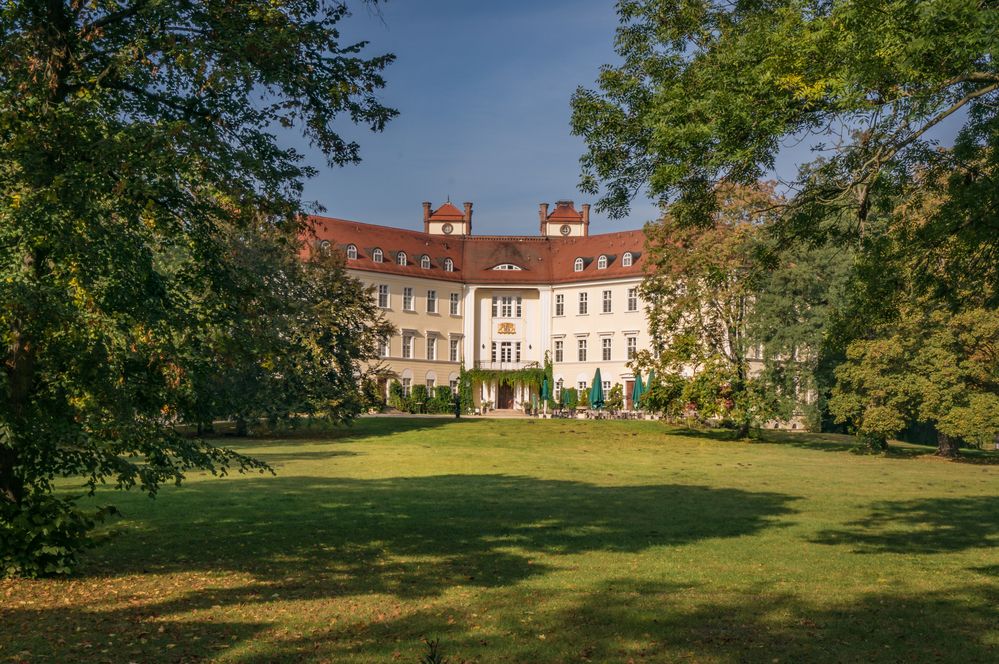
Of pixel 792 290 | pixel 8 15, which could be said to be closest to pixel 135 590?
pixel 8 15

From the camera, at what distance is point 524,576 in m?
12.0

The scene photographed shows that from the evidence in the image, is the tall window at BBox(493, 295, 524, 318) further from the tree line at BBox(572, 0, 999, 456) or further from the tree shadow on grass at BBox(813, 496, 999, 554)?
the tree line at BBox(572, 0, 999, 456)

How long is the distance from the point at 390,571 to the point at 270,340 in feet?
10.1

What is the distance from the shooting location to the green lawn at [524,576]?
871 cm

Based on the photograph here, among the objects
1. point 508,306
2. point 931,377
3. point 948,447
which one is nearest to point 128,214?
point 931,377

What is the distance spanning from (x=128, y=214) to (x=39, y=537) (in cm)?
378

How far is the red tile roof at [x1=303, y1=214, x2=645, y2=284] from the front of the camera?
75938 millimetres

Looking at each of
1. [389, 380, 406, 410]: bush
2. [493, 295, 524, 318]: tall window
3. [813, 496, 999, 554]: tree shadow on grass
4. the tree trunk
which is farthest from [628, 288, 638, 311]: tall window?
[813, 496, 999, 554]: tree shadow on grass

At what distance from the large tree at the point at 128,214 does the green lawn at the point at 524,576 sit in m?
1.55

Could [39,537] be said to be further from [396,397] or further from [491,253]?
[491,253]

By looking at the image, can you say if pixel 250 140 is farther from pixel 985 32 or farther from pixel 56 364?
pixel 985 32

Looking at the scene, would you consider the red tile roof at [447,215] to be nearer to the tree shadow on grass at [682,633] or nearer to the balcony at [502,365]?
the balcony at [502,365]

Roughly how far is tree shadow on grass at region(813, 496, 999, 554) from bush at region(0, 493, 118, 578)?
1033 cm

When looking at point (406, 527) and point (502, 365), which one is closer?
point (406, 527)
